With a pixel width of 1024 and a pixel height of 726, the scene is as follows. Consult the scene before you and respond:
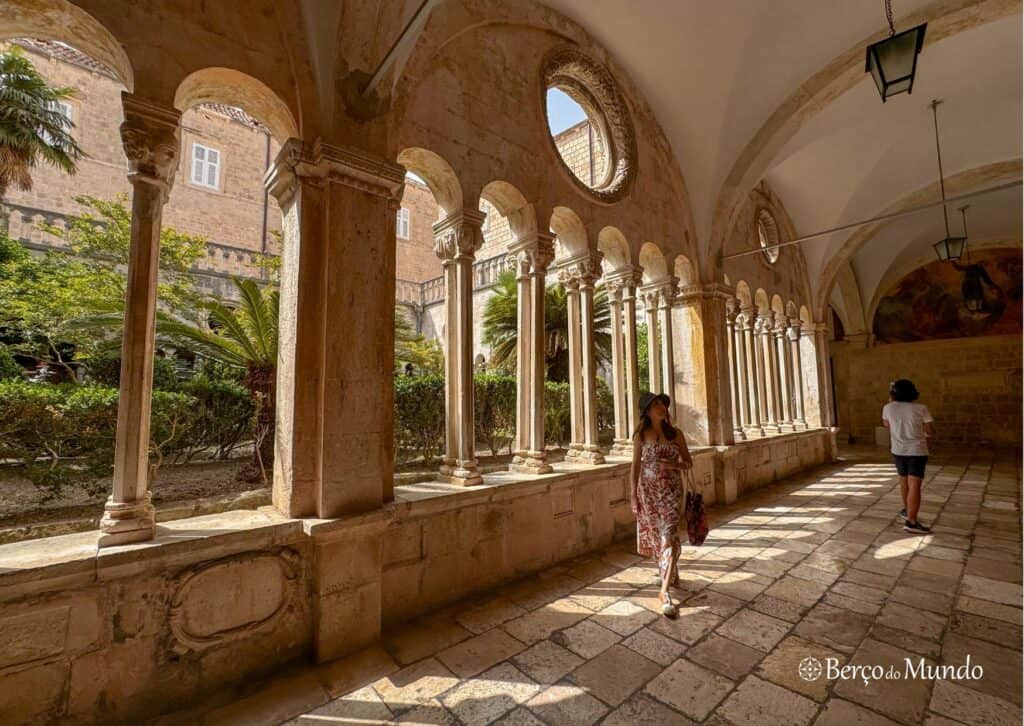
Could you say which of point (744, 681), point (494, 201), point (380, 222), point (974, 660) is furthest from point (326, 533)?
point (974, 660)

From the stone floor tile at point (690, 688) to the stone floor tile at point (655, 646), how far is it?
7 centimetres

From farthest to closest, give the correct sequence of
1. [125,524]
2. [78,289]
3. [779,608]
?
[78,289] < [779,608] < [125,524]

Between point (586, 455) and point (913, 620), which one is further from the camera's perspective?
point (586, 455)

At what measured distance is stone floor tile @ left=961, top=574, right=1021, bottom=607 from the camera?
113 inches

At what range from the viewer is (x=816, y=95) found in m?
5.00

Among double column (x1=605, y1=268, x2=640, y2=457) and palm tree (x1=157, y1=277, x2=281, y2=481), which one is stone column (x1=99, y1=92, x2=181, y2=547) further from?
double column (x1=605, y1=268, x2=640, y2=457)

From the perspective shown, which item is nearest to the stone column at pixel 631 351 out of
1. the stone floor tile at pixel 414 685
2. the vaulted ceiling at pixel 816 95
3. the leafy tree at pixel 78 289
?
the vaulted ceiling at pixel 816 95

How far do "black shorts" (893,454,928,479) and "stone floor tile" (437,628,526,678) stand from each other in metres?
4.29

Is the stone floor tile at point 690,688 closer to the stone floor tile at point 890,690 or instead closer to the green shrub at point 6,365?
the stone floor tile at point 890,690

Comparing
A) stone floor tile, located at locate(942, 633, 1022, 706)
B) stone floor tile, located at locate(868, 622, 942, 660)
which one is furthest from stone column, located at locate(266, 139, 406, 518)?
stone floor tile, located at locate(942, 633, 1022, 706)

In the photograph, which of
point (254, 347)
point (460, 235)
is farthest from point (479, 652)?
point (254, 347)

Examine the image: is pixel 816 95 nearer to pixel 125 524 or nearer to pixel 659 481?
pixel 659 481

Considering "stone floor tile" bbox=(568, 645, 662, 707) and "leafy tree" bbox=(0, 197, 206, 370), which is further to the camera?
"leafy tree" bbox=(0, 197, 206, 370)

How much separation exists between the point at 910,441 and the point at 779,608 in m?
2.77
